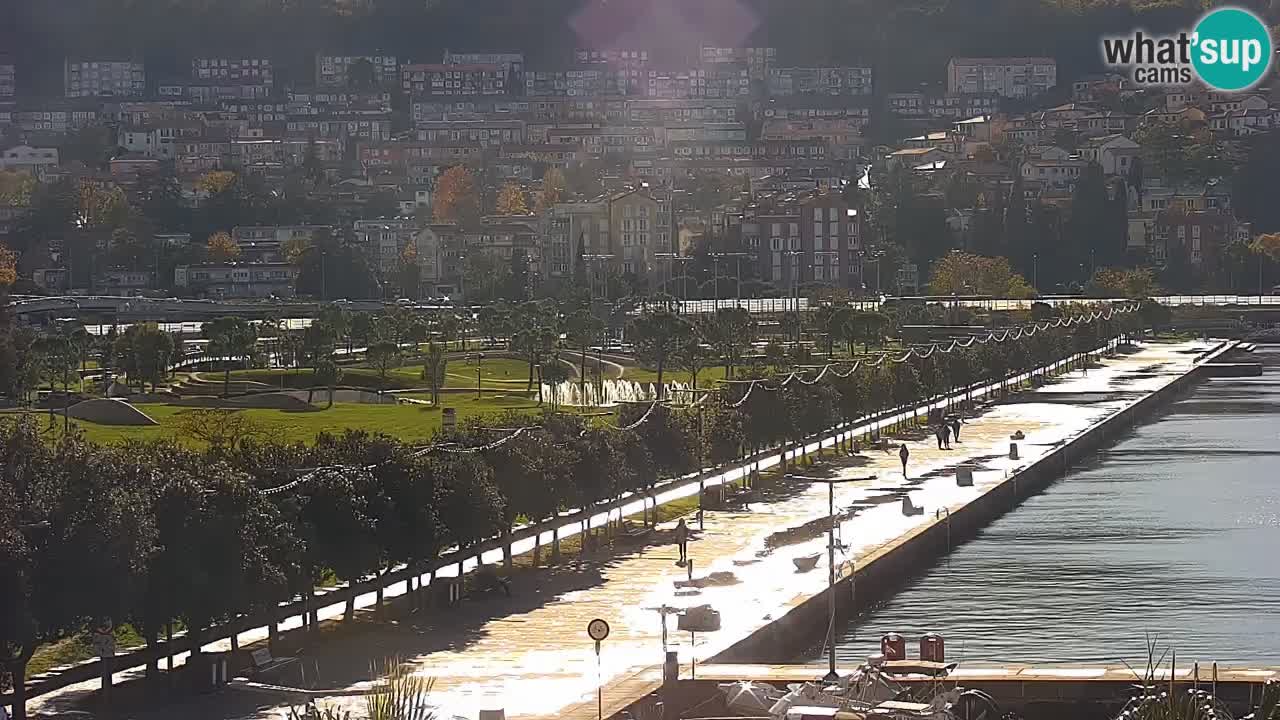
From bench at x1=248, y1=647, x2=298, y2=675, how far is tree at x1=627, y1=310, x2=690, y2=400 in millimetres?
43256

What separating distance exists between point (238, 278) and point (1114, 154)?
63.4 m

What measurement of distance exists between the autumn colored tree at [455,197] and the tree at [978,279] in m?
43.9

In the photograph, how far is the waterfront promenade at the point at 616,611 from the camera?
24203 mm

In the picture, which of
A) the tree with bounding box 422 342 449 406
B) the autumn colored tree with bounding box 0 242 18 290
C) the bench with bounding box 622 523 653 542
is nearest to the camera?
the bench with bounding box 622 523 653 542

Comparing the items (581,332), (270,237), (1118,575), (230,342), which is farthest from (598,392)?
(270,237)

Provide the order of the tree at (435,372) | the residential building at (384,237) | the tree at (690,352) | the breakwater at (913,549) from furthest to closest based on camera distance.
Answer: the residential building at (384,237) < the tree at (690,352) < the tree at (435,372) < the breakwater at (913,549)

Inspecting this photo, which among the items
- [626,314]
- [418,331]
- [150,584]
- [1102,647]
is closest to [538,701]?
[150,584]

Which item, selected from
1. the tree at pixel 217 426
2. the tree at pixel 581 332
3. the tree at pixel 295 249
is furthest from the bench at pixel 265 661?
the tree at pixel 295 249

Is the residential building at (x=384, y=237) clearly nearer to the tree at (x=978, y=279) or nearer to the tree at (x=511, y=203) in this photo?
the tree at (x=511, y=203)

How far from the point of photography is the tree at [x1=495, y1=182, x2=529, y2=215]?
165 m

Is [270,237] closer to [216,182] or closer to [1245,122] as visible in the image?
[216,182]

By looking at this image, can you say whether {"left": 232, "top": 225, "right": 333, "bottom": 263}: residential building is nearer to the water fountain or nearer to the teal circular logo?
the water fountain

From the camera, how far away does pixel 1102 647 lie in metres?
30.2

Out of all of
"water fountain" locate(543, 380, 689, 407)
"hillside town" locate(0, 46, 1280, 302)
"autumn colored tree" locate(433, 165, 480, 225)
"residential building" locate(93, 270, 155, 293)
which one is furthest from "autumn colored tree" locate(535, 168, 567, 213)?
"water fountain" locate(543, 380, 689, 407)
